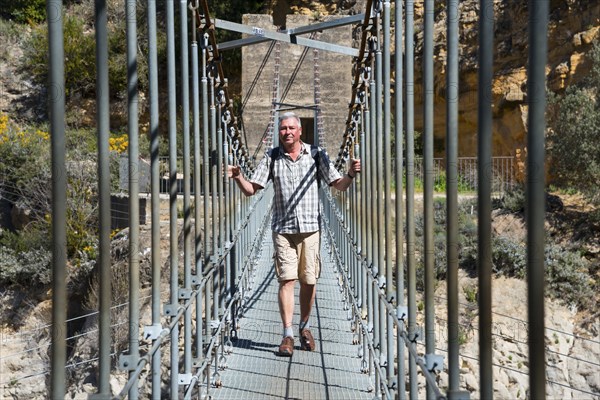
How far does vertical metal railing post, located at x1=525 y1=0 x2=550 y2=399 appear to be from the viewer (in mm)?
1247

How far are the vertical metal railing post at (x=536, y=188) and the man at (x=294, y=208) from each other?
2.64 meters

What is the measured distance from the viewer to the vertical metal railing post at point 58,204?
1482 mm

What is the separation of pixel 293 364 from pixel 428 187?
1993 millimetres

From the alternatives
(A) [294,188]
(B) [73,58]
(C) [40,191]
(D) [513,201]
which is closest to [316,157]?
(A) [294,188]

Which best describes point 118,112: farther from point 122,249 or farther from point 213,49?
point 213,49

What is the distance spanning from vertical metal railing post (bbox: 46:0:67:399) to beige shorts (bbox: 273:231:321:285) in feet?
8.20

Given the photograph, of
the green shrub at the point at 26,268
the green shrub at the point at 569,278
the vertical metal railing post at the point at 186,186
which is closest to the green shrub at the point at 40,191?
the green shrub at the point at 26,268

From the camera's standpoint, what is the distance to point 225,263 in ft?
15.1

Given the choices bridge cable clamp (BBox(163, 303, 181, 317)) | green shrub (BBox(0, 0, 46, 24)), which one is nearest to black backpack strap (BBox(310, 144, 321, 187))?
bridge cable clamp (BBox(163, 303, 181, 317))

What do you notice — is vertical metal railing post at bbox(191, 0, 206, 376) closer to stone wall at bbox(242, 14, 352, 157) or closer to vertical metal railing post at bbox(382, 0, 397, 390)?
vertical metal railing post at bbox(382, 0, 397, 390)

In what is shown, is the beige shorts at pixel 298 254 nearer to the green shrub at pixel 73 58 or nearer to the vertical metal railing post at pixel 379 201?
the vertical metal railing post at pixel 379 201

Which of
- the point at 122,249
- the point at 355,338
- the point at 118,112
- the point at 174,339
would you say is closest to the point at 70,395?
the point at 122,249

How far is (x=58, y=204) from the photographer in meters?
1.49

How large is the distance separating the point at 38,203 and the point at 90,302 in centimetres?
377
